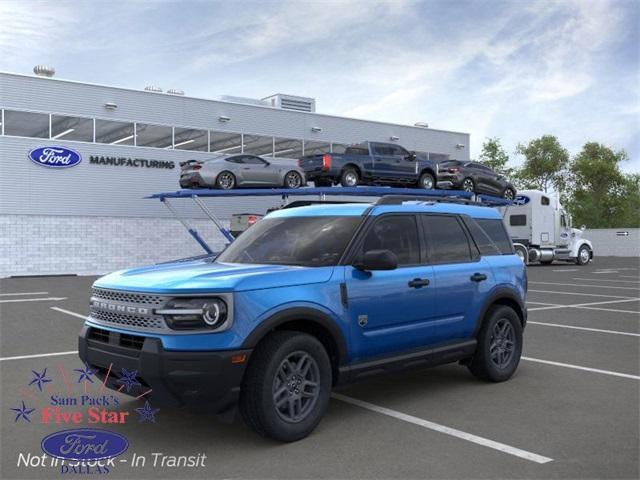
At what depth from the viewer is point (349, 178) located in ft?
73.2

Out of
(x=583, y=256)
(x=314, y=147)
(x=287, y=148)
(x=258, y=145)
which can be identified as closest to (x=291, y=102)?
(x=314, y=147)

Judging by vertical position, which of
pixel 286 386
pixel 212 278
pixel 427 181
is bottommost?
pixel 286 386

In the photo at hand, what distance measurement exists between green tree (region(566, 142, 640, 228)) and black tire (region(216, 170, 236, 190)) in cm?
5661

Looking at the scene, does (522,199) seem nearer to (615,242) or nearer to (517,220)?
(517,220)

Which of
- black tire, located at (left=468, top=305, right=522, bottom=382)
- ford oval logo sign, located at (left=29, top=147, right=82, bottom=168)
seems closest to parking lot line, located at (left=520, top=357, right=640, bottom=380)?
black tire, located at (left=468, top=305, right=522, bottom=382)

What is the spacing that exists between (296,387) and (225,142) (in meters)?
28.4

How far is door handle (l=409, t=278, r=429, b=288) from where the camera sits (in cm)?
562

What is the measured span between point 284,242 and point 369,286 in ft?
3.00

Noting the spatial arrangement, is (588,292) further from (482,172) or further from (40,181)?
(40,181)

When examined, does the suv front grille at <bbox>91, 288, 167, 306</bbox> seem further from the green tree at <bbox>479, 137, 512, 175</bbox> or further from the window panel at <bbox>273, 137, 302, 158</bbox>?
the green tree at <bbox>479, 137, 512, 175</bbox>

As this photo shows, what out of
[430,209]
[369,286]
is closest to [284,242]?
[369,286]

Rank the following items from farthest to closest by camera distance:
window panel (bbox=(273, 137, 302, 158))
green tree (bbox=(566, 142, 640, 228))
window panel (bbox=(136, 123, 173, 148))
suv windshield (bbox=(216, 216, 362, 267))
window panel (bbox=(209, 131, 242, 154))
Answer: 1. green tree (bbox=(566, 142, 640, 228))
2. window panel (bbox=(273, 137, 302, 158))
3. window panel (bbox=(209, 131, 242, 154))
4. window panel (bbox=(136, 123, 173, 148))
5. suv windshield (bbox=(216, 216, 362, 267))

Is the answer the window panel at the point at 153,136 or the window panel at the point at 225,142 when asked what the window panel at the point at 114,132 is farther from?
the window panel at the point at 225,142

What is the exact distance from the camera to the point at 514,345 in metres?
6.86
